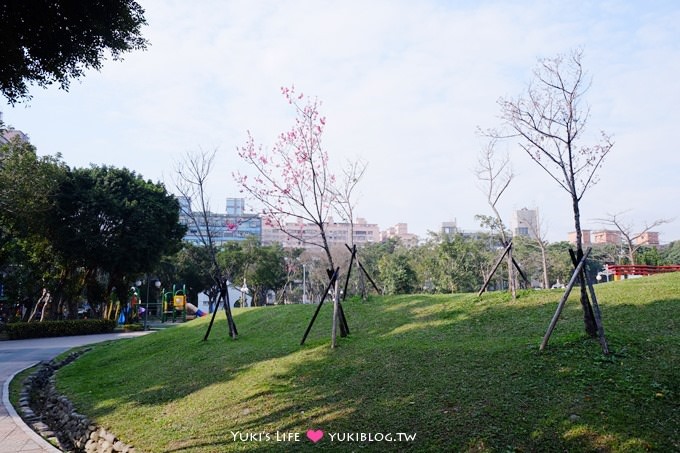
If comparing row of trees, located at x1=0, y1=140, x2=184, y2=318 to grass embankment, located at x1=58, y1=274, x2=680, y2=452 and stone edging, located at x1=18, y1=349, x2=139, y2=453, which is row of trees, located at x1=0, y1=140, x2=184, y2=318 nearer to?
stone edging, located at x1=18, y1=349, x2=139, y2=453

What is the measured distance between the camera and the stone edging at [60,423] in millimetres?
6516

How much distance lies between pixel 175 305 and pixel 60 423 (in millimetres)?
29508

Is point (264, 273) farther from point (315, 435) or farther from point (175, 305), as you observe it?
point (315, 435)

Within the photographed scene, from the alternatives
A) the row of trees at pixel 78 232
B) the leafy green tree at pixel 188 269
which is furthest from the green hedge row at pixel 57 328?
the leafy green tree at pixel 188 269

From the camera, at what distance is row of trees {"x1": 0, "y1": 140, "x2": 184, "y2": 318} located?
25.1m

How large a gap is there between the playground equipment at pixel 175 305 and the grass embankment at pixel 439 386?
26.5 metres

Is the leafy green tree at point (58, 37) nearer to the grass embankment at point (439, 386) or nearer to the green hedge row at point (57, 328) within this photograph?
the grass embankment at point (439, 386)

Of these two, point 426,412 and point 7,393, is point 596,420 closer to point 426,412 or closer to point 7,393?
point 426,412

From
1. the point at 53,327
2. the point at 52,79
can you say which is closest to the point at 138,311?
the point at 53,327

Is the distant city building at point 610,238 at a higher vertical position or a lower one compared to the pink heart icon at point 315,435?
higher

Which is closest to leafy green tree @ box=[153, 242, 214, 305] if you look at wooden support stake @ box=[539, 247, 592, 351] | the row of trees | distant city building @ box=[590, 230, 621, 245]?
the row of trees

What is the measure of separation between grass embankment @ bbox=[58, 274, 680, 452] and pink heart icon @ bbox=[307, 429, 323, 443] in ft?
0.32

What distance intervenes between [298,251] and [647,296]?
41.6m

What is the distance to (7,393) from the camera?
1065 cm
